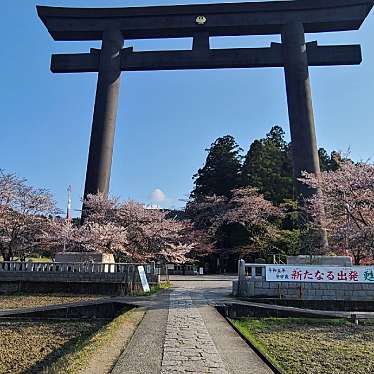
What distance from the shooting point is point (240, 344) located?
20.8 ft

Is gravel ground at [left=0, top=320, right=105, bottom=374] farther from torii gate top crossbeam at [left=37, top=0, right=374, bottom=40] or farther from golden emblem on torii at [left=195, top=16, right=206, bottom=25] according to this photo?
torii gate top crossbeam at [left=37, top=0, right=374, bottom=40]

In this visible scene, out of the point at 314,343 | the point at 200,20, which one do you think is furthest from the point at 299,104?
the point at 314,343

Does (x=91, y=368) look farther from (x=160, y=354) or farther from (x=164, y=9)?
(x=164, y=9)

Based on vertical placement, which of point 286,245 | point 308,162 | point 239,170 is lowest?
point 286,245

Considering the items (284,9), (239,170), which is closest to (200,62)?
(284,9)

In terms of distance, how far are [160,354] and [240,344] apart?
1.52 m

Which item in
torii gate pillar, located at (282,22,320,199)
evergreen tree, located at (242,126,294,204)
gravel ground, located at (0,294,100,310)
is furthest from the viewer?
evergreen tree, located at (242,126,294,204)

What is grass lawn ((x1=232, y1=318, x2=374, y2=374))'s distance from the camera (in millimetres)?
5566

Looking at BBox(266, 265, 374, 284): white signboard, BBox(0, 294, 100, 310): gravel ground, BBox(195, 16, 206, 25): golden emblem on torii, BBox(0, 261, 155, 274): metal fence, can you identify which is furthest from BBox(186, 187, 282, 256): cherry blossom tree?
BBox(0, 294, 100, 310): gravel ground

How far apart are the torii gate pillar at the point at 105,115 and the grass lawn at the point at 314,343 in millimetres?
15145

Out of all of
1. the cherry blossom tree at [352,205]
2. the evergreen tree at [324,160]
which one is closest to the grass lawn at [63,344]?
the cherry blossom tree at [352,205]

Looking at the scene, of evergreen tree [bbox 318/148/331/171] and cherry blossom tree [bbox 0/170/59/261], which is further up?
evergreen tree [bbox 318/148/331/171]

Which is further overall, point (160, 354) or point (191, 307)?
point (191, 307)

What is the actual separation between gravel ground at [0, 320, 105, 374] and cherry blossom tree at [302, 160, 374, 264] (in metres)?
9.21
